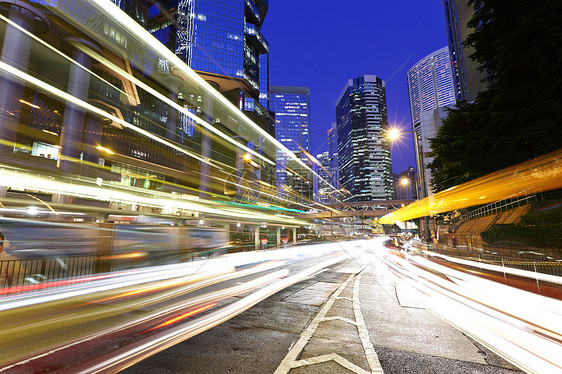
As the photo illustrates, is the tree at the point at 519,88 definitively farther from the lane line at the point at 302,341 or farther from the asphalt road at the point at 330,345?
the lane line at the point at 302,341

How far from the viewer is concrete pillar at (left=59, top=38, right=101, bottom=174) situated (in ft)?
129

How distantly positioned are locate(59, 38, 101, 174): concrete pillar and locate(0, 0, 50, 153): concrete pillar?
19.3ft

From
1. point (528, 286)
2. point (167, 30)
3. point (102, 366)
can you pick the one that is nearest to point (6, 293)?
point (102, 366)

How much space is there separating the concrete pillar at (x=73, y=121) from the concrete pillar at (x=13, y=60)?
5.90m

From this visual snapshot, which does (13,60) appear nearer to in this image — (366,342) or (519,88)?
(366,342)

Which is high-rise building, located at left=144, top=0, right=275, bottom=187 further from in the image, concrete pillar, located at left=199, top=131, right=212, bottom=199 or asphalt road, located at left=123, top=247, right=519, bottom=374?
asphalt road, located at left=123, top=247, right=519, bottom=374

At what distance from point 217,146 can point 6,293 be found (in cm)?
9191

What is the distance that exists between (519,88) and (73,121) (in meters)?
52.0

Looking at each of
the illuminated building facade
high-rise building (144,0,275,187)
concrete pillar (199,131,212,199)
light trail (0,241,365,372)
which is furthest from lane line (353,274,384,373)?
high-rise building (144,0,275,187)

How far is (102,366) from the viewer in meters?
3.84

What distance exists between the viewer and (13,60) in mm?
30906

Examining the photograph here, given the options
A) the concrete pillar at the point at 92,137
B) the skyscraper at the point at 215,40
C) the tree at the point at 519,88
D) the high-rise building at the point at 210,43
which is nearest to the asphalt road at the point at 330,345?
the tree at the point at 519,88

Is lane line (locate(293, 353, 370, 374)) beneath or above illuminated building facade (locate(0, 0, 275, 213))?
beneath

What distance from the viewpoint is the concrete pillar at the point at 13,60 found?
30.1 meters
